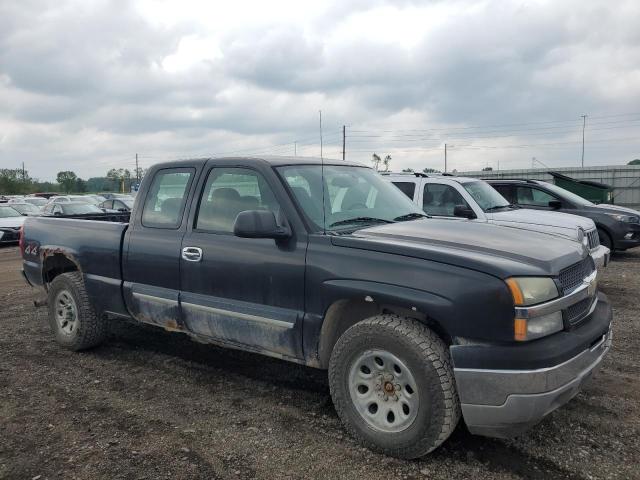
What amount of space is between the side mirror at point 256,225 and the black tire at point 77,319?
2555mm

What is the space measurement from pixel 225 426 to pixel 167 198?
6.75 feet

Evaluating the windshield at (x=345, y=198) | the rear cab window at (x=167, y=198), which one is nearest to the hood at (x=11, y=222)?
the rear cab window at (x=167, y=198)

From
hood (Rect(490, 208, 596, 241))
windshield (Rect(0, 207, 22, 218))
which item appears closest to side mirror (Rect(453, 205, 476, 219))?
hood (Rect(490, 208, 596, 241))

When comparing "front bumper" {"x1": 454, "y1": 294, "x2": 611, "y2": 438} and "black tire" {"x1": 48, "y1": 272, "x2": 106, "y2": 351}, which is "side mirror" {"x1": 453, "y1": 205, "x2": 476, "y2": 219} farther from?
"black tire" {"x1": 48, "y1": 272, "x2": 106, "y2": 351}

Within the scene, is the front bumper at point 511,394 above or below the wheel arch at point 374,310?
below

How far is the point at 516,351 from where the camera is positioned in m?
2.94

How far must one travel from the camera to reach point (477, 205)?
869 cm

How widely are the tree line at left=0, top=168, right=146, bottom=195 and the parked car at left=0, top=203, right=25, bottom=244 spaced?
56.1 metres

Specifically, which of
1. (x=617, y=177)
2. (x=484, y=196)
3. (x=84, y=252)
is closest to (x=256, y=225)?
(x=84, y=252)

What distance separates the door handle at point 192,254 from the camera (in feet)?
14.0

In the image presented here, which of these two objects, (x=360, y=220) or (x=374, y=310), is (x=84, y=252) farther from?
(x=374, y=310)

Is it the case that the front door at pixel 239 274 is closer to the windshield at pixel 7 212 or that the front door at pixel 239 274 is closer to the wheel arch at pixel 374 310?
the wheel arch at pixel 374 310

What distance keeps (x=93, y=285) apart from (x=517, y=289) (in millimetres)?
4020

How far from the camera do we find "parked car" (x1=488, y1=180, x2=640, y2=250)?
11.1m
